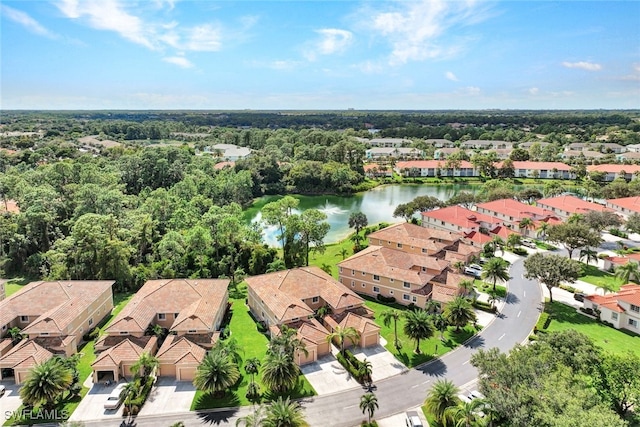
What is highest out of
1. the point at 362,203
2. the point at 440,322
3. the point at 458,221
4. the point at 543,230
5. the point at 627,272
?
the point at 627,272

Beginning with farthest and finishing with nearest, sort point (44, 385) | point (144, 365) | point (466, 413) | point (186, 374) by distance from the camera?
point (186, 374) < point (144, 365) < point (44, 385) < point (466, 413)

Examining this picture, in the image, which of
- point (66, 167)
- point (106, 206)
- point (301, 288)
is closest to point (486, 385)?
point (301, 288)

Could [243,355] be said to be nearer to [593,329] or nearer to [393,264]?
[393,264]

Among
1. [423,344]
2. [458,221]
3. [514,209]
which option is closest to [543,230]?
[514,209]

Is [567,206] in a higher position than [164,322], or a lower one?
higher

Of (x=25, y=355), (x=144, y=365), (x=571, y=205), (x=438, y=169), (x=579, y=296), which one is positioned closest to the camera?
(x=144, y=365)

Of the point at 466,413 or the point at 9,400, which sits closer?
the point at 466,413
